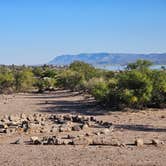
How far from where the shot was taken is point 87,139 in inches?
708

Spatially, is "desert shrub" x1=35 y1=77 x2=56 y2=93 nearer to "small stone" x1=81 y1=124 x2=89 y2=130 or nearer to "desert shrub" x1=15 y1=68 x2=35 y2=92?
"desert shrub" x1=15 y1=68 x2=35 y2=92

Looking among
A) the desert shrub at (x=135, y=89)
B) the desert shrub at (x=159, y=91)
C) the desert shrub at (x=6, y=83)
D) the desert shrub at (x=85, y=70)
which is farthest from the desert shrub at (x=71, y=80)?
the desert shrub at (x=159, y=91)

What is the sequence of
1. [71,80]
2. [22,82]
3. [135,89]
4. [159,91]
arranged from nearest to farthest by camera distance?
[135,89] → [159,91] → [71,80] → [22,82]

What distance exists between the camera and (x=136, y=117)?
27031 mm

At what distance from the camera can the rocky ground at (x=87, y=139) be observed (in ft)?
51.3

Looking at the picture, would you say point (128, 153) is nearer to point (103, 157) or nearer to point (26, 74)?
point (103, 157)

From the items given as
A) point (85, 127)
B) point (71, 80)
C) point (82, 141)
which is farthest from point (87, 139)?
point (71, 80)

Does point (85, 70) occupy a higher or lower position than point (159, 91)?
higher

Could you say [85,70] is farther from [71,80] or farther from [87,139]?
[87,139]

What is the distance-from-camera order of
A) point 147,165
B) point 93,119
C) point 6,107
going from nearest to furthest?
point 147,165 < point 93,119 < point 6,107

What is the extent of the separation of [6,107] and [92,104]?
630 centimetres

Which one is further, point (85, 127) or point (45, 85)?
point (45, 85)

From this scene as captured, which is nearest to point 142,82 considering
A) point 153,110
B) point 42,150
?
point 153,110

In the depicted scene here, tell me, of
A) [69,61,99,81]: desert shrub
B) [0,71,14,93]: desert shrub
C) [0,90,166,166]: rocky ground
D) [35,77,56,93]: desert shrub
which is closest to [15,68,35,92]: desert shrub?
[0,71,14,93]: desert shrub
